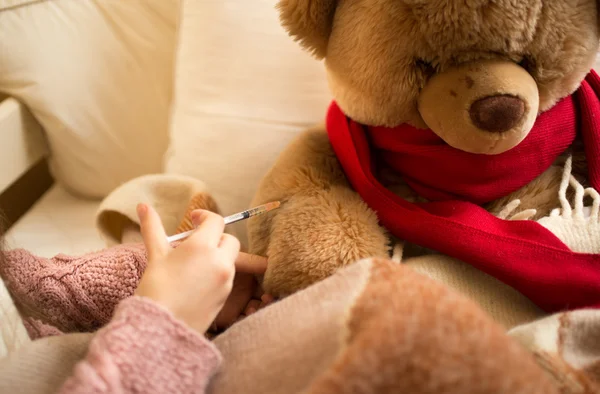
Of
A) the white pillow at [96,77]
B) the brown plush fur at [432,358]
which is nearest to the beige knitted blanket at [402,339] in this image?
the brown plush fur at [432,358]

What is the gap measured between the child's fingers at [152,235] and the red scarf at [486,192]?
25 centimetres

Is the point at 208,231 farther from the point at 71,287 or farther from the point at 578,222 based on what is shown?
the point at 578,222

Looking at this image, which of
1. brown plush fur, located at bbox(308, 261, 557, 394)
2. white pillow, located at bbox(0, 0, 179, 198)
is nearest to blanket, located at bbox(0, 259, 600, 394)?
brown plush fur, located at bbox(308, 261, 557, 394)

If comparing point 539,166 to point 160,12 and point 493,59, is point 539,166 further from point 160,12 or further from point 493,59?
point 160,12

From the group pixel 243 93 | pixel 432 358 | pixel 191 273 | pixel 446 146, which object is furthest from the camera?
pixel 243 93

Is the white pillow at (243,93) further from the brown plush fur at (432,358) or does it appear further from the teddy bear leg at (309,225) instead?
the brown plush fur at (432,358)

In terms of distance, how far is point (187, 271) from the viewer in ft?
1.55

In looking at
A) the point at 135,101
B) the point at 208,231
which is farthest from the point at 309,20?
the point at 135,101

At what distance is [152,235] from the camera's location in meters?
0.51

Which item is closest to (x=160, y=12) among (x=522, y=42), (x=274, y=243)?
(x=274, y=243)

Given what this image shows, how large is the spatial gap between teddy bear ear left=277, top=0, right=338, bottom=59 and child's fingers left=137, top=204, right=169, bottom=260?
0.26 m

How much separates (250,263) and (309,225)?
91 millimetres

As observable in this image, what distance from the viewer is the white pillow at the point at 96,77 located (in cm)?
89

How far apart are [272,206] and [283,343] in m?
0.24
